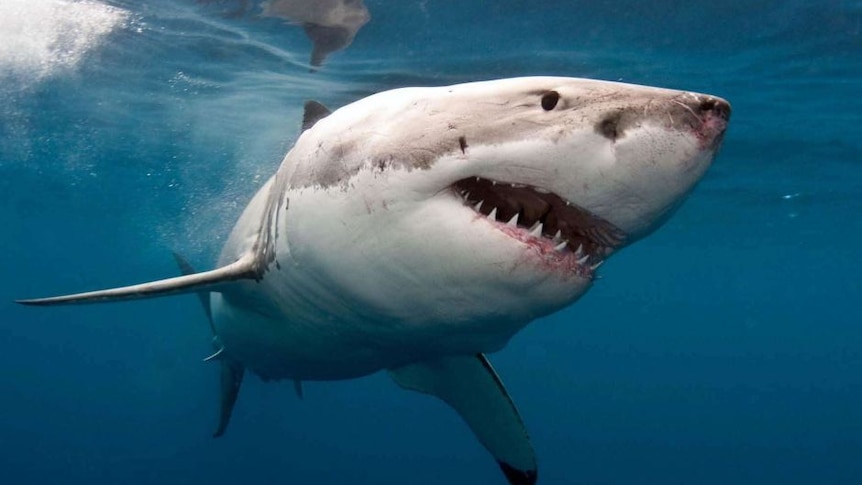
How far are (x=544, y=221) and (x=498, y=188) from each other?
0.75 feet

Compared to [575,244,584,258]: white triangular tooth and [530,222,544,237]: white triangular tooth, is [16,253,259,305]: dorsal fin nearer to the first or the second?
[530,222,544,237]: white triangular tooth

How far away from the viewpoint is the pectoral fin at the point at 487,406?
535 centimetres

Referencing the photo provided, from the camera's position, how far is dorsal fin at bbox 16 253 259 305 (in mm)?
3750

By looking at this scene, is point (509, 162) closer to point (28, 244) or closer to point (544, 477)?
point (544, 477)

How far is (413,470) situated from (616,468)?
1827 cm

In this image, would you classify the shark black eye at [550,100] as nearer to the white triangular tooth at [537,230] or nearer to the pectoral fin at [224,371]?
the white triangular tooth at [537,230]

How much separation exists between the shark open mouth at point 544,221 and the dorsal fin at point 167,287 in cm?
207

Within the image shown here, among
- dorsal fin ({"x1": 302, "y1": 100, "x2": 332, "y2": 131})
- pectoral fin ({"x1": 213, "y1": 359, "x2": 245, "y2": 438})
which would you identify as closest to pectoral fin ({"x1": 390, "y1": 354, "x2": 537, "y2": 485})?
dorsal fin ({"x1": 302, "y1": 100, "x2": 332, "y2": 131})

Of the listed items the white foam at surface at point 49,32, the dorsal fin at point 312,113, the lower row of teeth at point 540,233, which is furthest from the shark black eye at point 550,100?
the white foam at surface at point 49,32

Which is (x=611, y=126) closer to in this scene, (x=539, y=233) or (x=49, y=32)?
(x=539, y=233)

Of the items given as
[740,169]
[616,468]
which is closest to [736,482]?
[616,468]

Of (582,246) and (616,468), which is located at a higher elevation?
(582,246)

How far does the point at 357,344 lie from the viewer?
454cm

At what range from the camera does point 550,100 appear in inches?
100
